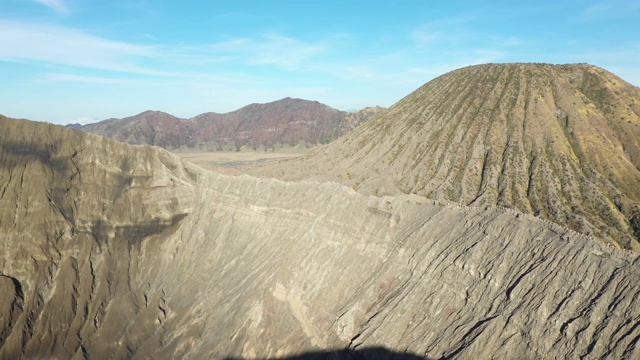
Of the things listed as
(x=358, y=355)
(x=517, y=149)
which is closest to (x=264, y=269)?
(x=358, y=355)

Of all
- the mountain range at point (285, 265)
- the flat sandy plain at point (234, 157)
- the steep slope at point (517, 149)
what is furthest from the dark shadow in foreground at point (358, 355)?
the flat sandy plain at point (234, 157)

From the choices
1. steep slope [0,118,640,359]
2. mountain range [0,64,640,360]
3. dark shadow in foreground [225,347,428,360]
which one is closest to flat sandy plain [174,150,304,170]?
steep slope [0,118,640,359]

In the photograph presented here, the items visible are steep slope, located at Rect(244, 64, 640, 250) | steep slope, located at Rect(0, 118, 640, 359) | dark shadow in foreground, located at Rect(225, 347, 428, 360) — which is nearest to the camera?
steep slope, located at Rect(0, 118, 640, 359)

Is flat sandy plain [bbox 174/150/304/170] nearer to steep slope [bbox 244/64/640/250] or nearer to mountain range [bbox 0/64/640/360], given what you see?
steep slope [bbox 244/64/640/250]

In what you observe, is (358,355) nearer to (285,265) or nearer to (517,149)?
(285,265)

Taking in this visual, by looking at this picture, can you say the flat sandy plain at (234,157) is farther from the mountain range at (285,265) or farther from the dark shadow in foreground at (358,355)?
the dark shadow in foreground at (358,355)
